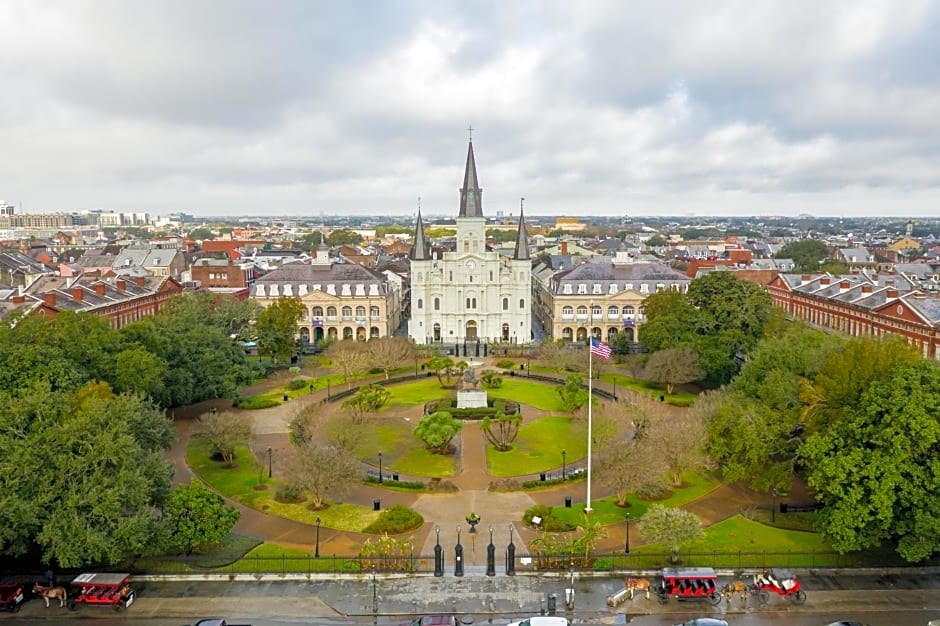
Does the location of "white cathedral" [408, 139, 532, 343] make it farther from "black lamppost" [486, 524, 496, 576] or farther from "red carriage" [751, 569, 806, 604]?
"red carriage" [751, 569, 806, 604]

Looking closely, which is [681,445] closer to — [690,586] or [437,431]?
[690,586]

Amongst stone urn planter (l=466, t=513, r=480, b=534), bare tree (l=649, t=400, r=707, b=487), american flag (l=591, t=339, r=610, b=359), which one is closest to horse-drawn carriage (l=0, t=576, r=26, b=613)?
stone urn planter (l=466, t=513, r=480, b=534)

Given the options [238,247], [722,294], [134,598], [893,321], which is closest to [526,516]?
[134,598]

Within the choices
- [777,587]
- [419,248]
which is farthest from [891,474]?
[419,248]

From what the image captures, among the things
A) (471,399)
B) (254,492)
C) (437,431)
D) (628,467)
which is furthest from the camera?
(471,399)

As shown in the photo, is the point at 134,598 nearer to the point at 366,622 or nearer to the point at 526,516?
the point at 366,622

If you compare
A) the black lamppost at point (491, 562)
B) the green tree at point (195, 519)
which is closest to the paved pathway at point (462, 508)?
the black lamppost at point (491, 562)

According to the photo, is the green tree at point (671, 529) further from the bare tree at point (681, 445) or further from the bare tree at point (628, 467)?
the bare tree at point (681, 445)
